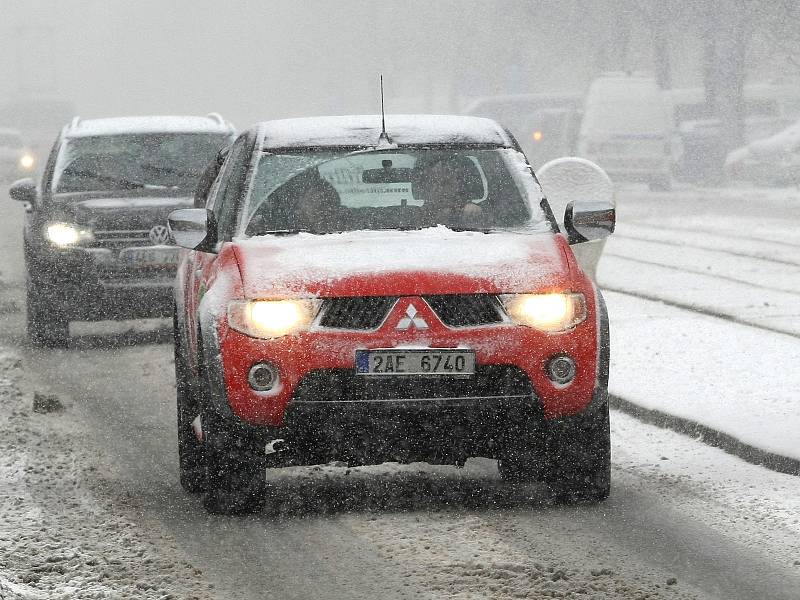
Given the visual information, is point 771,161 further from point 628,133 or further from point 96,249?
point 96,249

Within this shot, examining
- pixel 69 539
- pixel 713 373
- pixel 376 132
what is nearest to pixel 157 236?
pixel 713 373

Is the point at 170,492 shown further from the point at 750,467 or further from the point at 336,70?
the point at 336,70

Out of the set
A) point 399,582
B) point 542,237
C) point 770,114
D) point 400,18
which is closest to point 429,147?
point 542,237

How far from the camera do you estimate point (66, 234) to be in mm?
12648

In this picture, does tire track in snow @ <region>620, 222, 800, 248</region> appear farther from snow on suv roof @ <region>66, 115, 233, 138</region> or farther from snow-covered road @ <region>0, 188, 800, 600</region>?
snow-covered road @ <region>0, 188, 800, 600</region>

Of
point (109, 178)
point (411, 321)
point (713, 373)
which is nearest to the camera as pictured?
point (411, 321)

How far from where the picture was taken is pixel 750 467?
7.96 meters

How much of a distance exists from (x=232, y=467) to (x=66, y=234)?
20.3ft

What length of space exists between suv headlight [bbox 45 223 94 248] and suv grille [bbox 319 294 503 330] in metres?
6.26

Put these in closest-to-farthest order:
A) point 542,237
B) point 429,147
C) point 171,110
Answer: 1. point 542,237
2. point 429,147
3. point 171,110

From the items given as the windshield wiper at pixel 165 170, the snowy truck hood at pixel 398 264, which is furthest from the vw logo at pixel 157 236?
the snowy truck hood at pixel 398 264

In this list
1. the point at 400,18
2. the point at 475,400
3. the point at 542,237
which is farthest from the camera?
the point at 400,18

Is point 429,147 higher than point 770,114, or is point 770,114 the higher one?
point 429,147

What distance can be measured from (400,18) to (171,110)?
2849cm
